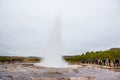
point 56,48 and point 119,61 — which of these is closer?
point 56,48

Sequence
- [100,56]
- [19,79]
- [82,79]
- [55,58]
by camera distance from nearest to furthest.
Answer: [19,79], [82,79], [55,58], [100,56]

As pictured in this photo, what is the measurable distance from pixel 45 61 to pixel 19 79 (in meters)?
36.2

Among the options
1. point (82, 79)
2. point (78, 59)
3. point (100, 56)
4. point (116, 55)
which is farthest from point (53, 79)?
point (78, 59)

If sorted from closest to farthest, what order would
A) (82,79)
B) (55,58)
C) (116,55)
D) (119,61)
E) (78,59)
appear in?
1. (82,79)
2. (55,58)
3. (119,61)
4. (116,55)
5. (78,59)

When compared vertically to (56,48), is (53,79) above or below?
below

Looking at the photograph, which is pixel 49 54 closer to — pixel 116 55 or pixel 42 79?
pixel 42 79

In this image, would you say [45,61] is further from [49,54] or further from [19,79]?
[19,79]

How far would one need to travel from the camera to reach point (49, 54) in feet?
201

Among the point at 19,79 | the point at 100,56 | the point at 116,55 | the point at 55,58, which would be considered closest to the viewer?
the point at 19,79

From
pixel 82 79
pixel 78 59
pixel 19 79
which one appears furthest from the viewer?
pixel 78 59

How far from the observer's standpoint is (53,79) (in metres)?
25.4

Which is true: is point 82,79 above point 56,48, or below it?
below

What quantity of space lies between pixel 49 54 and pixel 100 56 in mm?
54713

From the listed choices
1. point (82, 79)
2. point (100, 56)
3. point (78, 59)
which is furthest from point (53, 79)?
point (78, 59)
